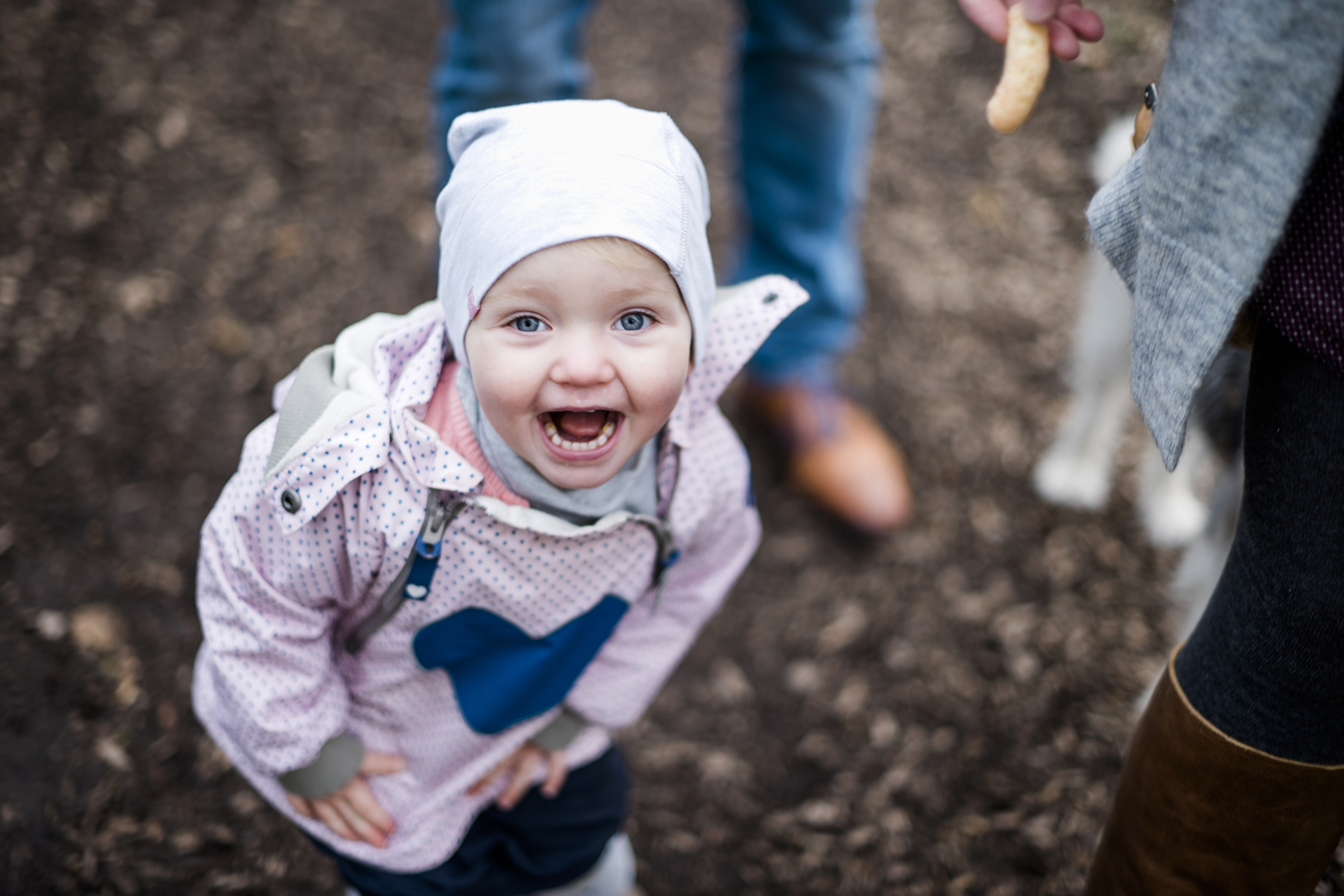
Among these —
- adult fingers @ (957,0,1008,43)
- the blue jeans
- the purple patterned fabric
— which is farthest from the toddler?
the blue jeans

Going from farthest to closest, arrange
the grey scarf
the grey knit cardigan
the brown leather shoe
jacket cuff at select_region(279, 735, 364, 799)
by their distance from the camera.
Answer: the brown leather shoe, jacket cuff at select_region(279, 735, 364, 799), the grey scarf, the grey knit cardigan

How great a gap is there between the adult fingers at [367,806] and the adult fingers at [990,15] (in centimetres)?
142

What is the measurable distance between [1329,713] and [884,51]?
13.2 ft

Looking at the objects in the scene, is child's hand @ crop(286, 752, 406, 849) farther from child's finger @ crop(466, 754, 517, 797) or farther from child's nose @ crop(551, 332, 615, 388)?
child's nose @ crop(551, 332, 615, 388)

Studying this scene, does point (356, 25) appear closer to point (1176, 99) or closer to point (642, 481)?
point (642, 481)

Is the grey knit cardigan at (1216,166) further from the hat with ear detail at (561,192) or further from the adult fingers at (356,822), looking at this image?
the adult fingers at (356,822)

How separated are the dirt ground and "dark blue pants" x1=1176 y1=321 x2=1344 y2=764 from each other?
1.10 m

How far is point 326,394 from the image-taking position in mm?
1318

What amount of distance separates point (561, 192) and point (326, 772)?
891 mm

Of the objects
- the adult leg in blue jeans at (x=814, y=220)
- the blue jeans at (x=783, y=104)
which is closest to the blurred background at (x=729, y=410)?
the adult leg in blue jeans at (x=814, y=220)

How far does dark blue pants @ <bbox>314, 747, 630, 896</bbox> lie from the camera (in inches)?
67.7

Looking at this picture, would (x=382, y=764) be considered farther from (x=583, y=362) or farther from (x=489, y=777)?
(x=583, y=362)

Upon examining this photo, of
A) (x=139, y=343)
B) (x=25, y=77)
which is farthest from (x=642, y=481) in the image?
(x=25, y=77)

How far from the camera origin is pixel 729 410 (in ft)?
10.8
